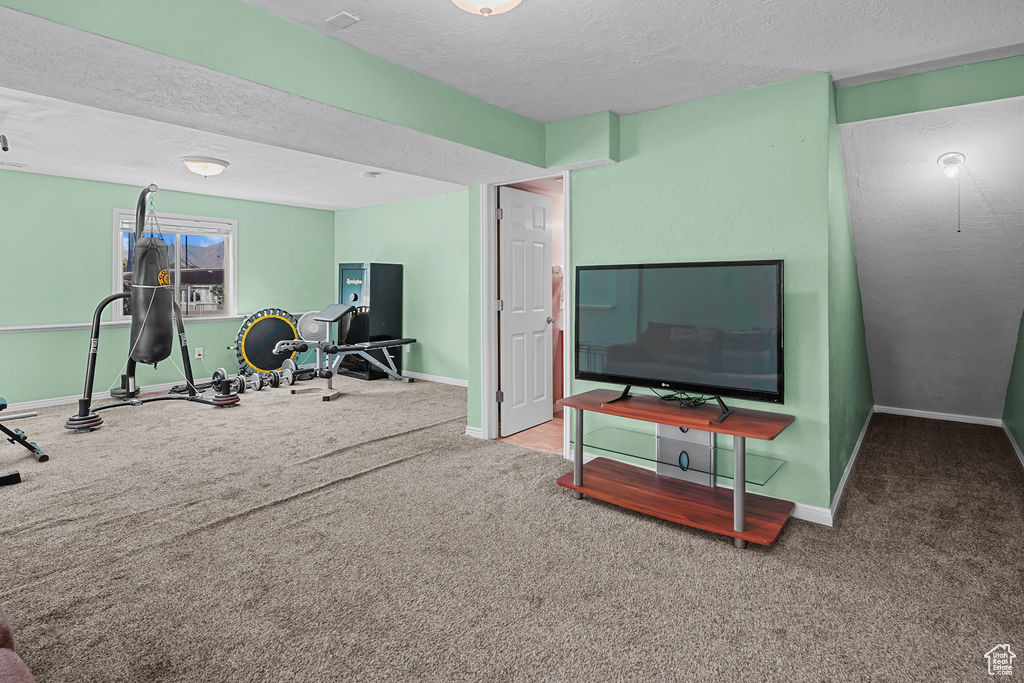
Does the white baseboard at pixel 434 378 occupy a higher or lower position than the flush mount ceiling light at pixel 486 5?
lower

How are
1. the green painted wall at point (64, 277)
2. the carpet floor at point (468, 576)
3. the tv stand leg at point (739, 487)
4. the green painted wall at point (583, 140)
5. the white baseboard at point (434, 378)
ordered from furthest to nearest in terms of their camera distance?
the white baseboard at point (434, 378), the green painted wall at point (64, 277), the green painted wall at point (583, 140), the tv stand leg at point (739, 487), the carpet floor at point (468, 576)

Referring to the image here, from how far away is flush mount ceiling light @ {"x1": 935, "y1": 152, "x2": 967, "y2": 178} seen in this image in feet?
9.37

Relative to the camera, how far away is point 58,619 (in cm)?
192

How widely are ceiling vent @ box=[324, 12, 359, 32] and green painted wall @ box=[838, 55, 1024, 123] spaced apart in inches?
99.0

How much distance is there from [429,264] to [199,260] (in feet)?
9.13

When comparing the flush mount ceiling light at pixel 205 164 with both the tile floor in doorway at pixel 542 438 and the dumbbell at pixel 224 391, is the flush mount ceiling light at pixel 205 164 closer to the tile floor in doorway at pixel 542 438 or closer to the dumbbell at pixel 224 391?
the dumbbell at pixel 224 391

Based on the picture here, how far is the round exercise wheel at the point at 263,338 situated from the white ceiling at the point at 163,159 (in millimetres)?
1484

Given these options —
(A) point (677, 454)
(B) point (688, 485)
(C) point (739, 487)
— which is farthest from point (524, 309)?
(C) point (739, 487)

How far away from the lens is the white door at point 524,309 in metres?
4.15

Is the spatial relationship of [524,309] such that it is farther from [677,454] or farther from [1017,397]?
[1017,397]

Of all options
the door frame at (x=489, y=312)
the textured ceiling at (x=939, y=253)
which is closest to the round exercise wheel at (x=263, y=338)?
the door frame at (x=489, y=312)

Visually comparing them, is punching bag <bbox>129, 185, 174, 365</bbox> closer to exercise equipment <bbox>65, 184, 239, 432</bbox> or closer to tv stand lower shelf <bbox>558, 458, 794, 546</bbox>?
exercise equipment <bbox>65, 184, 239, 432</bbox>

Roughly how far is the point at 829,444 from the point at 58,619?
3359 mm

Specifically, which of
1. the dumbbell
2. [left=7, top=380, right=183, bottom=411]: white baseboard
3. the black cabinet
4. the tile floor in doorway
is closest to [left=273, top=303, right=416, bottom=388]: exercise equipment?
the black cabinet
